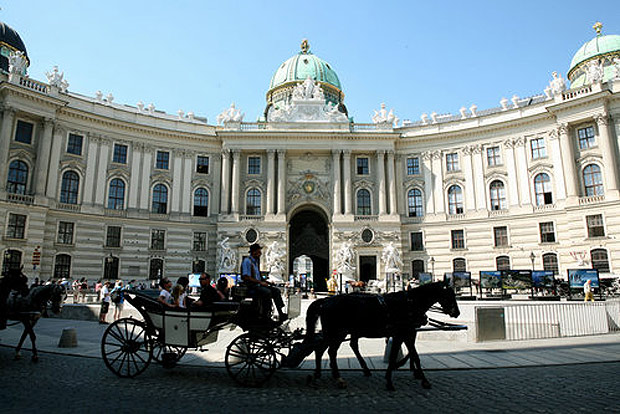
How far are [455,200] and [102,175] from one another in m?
35.6

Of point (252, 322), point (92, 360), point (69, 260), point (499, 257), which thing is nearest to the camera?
point (252, 322)

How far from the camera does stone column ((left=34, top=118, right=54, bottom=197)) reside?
1356 inches

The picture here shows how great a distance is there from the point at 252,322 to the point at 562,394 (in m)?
5.91

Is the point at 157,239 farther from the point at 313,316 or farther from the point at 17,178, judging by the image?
the point at 313,316

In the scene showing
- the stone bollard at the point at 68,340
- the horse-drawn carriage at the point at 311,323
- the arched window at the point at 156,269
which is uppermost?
the arched window at the point at 156,269

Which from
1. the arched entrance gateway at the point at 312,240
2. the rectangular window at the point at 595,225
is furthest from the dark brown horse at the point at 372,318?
the arched entrance gateway at the point at 312,240

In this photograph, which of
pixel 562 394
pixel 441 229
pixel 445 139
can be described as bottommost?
pixel 562 394

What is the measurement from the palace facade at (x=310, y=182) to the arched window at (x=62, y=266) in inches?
3.5

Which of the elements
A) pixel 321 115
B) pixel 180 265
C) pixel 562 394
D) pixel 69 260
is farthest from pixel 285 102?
pixel 562 394

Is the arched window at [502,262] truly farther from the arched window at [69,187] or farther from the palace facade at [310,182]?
the arched window at [69,187]

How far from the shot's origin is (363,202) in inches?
1705

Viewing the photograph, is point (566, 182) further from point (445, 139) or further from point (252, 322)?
point (252, 322)

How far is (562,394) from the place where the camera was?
283 inches

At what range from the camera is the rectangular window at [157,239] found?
39.8 m
